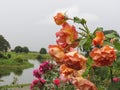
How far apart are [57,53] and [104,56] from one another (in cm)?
21

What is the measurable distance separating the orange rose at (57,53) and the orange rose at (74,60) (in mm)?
65

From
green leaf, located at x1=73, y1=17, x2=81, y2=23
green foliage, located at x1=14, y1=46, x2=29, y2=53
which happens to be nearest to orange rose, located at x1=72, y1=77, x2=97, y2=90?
green leaf, located at x1=73, y1=17, x2=81, y2=23

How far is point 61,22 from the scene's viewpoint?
80.1 inches

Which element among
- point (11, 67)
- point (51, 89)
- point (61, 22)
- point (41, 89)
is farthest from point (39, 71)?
point (11, 67)

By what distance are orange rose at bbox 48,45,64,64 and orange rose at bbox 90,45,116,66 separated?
14 centimetres

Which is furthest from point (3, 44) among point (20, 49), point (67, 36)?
point (67, 36)

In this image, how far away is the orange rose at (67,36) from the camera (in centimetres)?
194

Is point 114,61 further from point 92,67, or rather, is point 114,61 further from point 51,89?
point 51,89

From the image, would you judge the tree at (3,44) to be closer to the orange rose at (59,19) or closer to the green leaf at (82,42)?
the orange rose at (59,19)

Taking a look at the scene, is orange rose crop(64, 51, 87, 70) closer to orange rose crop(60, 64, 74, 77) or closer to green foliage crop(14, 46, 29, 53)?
orange rose crop(60, 64, 74, 77)

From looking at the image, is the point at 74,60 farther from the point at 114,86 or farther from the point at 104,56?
the point at 114,86

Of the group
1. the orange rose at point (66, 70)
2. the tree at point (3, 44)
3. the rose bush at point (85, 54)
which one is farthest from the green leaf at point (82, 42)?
the tree at point (3, 44)

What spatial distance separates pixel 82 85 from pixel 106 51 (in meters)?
0.19

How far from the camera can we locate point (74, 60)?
1.69m
